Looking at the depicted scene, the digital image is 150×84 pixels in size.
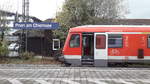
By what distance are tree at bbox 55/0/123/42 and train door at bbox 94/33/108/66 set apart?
14910mm

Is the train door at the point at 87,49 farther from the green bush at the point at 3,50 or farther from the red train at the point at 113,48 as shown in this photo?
the green bush at the point at 3,50

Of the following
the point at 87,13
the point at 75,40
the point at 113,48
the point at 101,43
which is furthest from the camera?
the point at 87,13

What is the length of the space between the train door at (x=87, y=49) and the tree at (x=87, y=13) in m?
14.4

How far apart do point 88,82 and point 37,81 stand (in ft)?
6.28

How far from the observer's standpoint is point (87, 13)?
4269cm

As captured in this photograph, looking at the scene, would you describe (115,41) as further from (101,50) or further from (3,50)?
(3,50)

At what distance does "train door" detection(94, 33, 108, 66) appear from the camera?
26719mm

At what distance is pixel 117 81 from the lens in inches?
549

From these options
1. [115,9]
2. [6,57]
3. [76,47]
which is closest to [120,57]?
[76,47]

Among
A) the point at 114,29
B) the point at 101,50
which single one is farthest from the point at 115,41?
the point at 101,50

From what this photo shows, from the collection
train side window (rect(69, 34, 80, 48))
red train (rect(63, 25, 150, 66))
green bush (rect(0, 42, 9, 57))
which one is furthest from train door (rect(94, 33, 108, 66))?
green bush (rect(0, 42, 9, 57))

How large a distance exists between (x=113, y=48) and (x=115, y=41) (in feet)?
1.75

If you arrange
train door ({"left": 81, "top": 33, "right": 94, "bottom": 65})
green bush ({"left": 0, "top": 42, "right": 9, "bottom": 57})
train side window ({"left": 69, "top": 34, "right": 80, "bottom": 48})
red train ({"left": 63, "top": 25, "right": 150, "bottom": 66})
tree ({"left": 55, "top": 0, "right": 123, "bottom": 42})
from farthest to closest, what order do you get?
1. tree ({"left": 55, "top": 0, "right": 123, "bottom": 42})
2. green bush ({"left": 0, "top": 42, "right": 9, "bottom": 57})
3. train side window ({"left": 69, "top": 34, "right": 80, "bottom": 48})
4. train door ({"left": 81, "top": 33, "right": 94, "bottom": 65})
5. red train ({"left": 63, "top": 25, "right": 150, "bottom": 66})

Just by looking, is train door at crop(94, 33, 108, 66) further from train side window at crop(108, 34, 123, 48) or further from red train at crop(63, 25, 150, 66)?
train side window at crop(108, 34, 123, 48)
